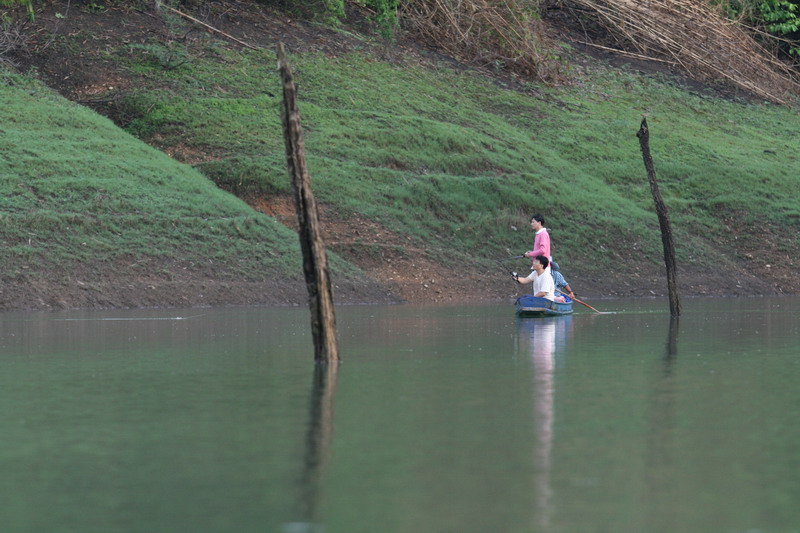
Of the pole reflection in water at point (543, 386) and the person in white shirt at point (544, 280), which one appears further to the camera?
the person in white shirt at point (544, 280)

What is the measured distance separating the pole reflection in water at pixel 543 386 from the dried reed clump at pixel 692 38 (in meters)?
36.4

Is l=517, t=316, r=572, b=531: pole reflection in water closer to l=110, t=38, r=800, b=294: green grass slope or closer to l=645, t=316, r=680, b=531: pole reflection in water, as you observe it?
l=645, t=316, r=680, b=531: pole reflection in water

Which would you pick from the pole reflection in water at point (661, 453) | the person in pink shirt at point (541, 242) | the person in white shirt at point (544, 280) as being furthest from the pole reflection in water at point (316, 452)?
the person in pink shirt at point (541, 242)

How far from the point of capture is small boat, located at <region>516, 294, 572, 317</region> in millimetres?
25094

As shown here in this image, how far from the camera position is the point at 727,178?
46.2 m

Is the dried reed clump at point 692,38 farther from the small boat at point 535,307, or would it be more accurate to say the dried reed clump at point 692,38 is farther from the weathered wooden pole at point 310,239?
the weathered wooden pole at point 310,239

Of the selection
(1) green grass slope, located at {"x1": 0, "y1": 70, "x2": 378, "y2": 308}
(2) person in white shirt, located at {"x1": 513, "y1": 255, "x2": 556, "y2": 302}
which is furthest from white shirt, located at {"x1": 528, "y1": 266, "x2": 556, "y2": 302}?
(1) green grass slope, located at {"x1": 0, "y1": 70, "x2": 378, "y2": 308}

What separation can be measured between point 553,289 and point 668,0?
118ft

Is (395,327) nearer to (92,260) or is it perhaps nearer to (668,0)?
(92,260)

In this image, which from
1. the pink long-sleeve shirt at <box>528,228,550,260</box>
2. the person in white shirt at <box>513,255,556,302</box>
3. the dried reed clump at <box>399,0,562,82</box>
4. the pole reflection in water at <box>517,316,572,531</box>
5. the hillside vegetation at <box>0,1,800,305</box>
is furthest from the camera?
the dried reed clump at <box>399,0,562,82</box>

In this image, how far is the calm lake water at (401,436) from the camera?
24.5ft

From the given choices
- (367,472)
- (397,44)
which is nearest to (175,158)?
(397,44)

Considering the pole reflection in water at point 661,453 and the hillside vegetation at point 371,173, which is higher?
the hillside vegetation at point 371,173

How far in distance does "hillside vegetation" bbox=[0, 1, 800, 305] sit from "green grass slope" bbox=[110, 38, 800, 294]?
0.08 metres
